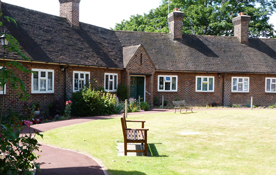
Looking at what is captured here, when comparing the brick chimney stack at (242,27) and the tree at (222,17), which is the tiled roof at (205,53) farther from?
the tree at (222,17)

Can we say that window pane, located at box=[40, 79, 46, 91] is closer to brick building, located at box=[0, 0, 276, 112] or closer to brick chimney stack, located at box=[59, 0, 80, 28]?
brick building, located at box=[0, 0, 276, 112]

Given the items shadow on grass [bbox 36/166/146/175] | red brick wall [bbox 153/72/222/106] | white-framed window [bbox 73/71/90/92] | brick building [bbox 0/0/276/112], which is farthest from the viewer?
red brick wall [bbox 153/72/222/106]

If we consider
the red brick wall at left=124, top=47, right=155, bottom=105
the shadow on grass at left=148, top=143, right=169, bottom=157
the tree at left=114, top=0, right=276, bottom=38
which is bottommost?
the shadow on grass at left=148, top=143, right=169, bottom=157

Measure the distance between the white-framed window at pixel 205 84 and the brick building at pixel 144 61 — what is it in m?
0.09

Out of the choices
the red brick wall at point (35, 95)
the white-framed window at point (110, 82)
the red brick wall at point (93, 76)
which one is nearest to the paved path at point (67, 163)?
the red brick wall at point (35, 95)

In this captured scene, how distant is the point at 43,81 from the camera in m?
15.7

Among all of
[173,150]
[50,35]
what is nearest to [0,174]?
[173,150]

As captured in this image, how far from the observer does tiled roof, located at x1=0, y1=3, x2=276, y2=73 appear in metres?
16.5

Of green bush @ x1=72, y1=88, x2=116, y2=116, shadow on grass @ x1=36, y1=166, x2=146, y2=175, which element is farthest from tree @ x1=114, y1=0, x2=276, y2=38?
shadow on grass @ x1=36, y1=166, x2=146, y2=175

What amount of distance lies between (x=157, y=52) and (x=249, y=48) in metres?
9.82

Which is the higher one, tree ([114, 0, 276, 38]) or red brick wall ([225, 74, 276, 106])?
tree ([114, 0, 276, 38])

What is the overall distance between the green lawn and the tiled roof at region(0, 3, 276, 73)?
718cm

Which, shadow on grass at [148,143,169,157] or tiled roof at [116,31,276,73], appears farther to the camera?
tiled roof at [116,31,276,73]

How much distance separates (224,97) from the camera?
79.5 ft
